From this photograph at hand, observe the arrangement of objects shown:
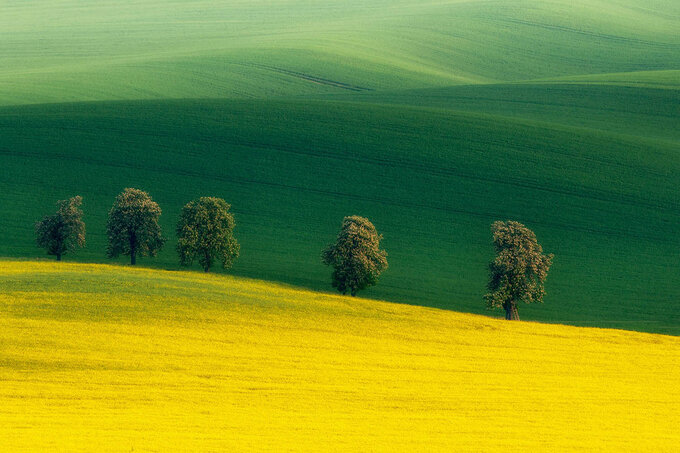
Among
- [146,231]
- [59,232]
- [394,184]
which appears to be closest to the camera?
[146,231]

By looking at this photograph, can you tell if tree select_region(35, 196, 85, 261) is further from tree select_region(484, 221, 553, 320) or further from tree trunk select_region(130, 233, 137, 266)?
tree select_region(484, 221, 553, 320)

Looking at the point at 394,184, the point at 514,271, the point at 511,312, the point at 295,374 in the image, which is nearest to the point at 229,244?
the point at 514,271

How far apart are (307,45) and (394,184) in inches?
2107

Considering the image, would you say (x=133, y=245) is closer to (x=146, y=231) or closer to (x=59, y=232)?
(x=146, y=231)

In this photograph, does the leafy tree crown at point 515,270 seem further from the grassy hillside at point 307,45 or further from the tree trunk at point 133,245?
the grassy hillside at point 307,45

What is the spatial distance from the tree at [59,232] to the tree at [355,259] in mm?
12379

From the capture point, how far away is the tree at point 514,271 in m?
35.1

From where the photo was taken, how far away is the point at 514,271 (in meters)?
35.5

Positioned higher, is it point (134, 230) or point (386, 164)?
point (386, 164)

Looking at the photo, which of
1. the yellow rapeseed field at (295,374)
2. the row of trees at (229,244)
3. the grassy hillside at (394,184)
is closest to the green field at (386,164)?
the grassy hillside at (394,184)

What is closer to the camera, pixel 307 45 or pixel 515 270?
pixel 515 270

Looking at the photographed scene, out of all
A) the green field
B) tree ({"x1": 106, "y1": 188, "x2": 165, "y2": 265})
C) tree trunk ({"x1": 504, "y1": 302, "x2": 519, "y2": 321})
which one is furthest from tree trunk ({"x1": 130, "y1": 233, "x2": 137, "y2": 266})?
tree trunk ({"x1": 504, "y1": 302, "x2": 519, "y2": 321})

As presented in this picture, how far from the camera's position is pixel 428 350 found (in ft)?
92.5

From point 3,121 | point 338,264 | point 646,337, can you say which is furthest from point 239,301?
point 3,121
